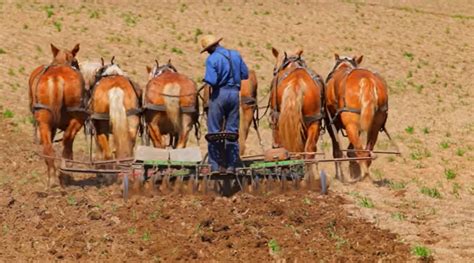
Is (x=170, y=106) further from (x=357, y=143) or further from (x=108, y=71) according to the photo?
(x=357, y=143)

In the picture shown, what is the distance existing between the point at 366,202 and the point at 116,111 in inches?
182

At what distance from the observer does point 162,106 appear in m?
13.5

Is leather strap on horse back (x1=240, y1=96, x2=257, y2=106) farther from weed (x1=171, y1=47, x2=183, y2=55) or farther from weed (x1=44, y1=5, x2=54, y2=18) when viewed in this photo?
weed (x1=44, y1=5, x2=54, y2=18)

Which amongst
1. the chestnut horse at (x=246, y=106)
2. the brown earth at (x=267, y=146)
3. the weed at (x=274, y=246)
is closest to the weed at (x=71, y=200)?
the brown earth at (x=267, y=146)

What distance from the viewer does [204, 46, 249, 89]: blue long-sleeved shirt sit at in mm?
11172

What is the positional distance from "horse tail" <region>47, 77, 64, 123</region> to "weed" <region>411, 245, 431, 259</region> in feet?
22.6

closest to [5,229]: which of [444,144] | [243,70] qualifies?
[243,70]

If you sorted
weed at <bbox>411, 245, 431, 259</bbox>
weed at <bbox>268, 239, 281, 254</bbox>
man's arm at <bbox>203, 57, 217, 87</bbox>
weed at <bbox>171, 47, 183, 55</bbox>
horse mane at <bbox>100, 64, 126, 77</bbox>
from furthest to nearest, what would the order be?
1. weed at <bbox>171, 47, 183, 55</bbox>
2. horse mane at <bbox>100, 64, 126, 77</bbox>
3. man's arm at <bbox>203, 57, 217, 87</bbox>
4. weed at <bbox>268, 239, 281, 254</bbox>
5. weed at <bbox>411, 245, 431, 259</bbox>

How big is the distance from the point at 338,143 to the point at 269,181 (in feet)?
11.6

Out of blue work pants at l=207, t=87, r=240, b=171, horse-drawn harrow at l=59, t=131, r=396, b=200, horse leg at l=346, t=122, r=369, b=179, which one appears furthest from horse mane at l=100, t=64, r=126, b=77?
horse leg at l=346, t=122, r=369, b=179

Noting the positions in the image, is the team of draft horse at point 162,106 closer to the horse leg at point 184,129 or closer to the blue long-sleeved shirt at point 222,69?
the horse leg at point 184,129

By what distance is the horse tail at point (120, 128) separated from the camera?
1335 cm

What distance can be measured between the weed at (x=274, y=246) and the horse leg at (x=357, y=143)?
492 centimetres

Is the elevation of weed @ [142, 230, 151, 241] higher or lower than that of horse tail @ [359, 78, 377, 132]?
lower
